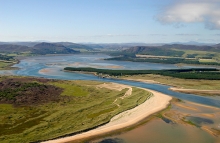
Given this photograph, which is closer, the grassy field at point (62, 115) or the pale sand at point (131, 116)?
the grassy field at point (62, 115)

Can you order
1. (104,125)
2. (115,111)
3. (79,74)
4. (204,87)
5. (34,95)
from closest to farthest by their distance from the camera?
(104,125), (115,111), (34,95), (204,87), (79,74)

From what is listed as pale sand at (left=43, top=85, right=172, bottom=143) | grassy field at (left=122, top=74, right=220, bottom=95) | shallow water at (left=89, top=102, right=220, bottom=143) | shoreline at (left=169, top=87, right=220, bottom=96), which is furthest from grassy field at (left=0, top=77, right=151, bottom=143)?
grassy field at (left=122, top=74, right=220, bottom=95)

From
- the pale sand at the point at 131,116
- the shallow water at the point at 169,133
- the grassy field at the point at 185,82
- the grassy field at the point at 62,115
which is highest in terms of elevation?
the grassy field at the point at 185,82

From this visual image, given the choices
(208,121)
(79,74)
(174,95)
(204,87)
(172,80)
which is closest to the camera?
(208,121)

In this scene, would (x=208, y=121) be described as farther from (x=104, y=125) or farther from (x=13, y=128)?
(x=13, y=128)

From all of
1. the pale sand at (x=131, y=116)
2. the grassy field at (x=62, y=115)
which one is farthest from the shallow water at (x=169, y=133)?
the grassy field at (x=62, y=115)

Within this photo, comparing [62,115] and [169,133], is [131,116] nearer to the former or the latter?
[169,133]

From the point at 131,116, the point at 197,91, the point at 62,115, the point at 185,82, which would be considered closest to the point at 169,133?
the point at 131,116

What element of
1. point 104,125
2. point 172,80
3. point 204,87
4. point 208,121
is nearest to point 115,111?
point 104,125

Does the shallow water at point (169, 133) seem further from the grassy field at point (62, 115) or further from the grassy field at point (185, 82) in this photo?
the grassy field at point (185, 82)
